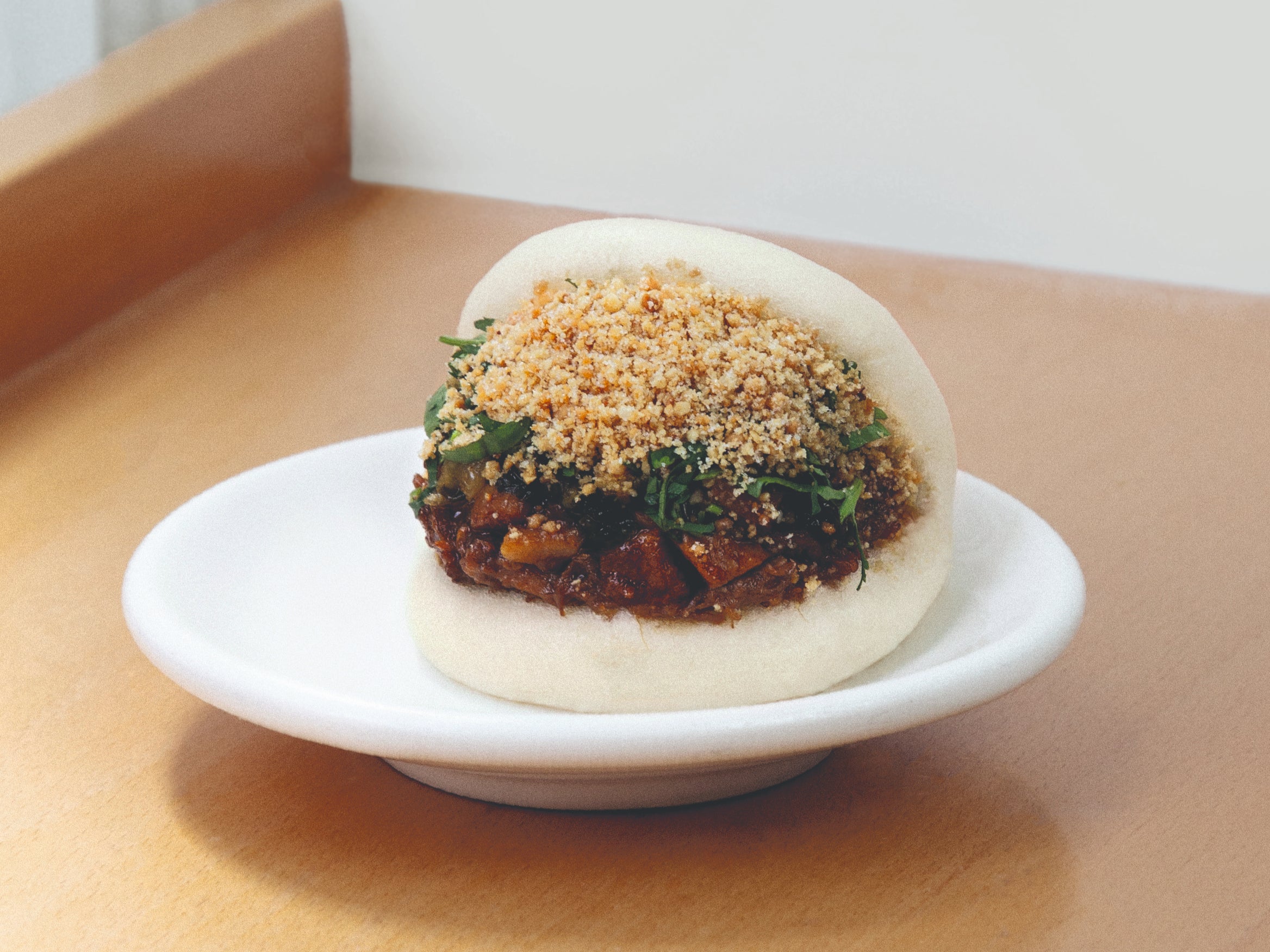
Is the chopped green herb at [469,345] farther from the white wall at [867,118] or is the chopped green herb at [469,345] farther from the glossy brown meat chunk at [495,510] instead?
the white wall at [867,118]

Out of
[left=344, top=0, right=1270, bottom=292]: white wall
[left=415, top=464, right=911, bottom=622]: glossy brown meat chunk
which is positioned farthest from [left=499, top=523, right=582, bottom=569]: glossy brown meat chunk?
[left=344, top=0, right=1270, bottom=292]: white wall

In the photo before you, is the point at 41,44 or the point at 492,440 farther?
the point at 41,44

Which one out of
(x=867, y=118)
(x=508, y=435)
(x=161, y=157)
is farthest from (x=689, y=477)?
(x=867, y=118)

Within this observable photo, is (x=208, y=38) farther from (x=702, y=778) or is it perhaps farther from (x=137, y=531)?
(x=702, y=778)

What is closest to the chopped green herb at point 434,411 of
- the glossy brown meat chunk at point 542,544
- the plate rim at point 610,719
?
the glossy brown meat chunk at point 542,544

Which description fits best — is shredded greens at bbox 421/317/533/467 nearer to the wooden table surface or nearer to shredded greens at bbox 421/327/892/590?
shredded greens at bbox 421/327/892/590

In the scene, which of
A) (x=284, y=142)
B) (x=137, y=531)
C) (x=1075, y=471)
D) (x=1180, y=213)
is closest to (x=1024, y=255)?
(x=1180, y=213)

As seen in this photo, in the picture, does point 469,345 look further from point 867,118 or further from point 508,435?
point 867,118
